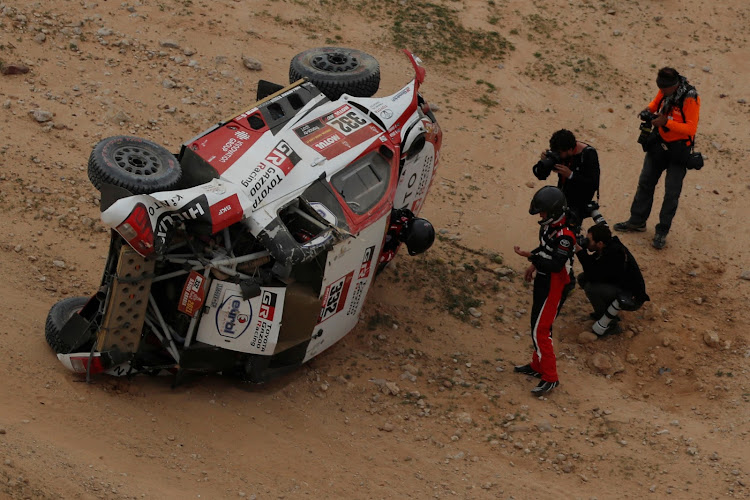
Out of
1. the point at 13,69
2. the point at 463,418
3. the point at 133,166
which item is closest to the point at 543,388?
the point at 463,418

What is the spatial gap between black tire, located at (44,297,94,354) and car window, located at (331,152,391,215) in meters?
2.42

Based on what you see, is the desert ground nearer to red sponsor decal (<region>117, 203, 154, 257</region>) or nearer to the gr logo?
the gr logo

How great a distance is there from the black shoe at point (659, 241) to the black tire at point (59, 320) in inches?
275

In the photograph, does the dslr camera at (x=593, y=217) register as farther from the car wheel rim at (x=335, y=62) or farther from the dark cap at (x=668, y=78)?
the car wheel rim at (x=335, y=62)

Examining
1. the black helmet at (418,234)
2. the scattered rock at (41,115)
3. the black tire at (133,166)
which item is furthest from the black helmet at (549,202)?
the scattered rock at (41,115)

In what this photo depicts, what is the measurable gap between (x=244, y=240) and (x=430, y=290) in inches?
127

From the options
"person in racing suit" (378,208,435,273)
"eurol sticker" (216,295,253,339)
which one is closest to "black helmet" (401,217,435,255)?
"person in racing suit" (378,208,435,273)

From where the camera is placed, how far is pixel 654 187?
38.2ft

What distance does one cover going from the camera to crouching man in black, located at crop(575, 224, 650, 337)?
963 cm

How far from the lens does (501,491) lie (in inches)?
301

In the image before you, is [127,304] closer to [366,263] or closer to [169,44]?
[366,263]

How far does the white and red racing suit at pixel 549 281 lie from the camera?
8430 mm

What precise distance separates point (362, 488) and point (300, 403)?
3.64 feet

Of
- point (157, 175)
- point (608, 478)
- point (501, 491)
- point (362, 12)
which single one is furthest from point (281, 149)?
point (362, 12)
